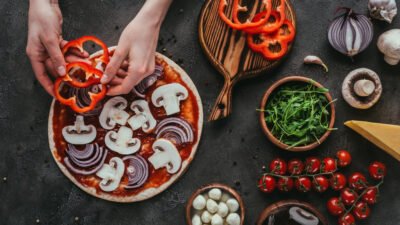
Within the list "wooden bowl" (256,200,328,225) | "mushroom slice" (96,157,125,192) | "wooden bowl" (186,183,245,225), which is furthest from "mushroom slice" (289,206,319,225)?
"mushroom slice" (96,157,125,192)

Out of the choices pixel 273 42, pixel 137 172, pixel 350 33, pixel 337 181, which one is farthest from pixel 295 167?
pixel 137 172

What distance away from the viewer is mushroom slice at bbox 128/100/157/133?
4773 millimetres

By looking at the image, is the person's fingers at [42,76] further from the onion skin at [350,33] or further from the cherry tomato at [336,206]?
the cherry tomato at [336,206]

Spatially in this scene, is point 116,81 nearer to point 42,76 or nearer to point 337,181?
point 42,76

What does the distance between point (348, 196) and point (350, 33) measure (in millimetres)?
1462

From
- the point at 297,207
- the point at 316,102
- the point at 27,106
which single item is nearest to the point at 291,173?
the point at 297,207

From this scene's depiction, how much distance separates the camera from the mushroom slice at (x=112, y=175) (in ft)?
15.6

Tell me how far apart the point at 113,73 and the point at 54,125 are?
35.8 inches

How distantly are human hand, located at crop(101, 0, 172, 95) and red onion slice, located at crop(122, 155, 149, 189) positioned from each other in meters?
0.69

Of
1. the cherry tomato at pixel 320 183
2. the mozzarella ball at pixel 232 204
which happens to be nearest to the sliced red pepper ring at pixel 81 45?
the mozzarella ball at pixel 232 204

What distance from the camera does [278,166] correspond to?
4.69m

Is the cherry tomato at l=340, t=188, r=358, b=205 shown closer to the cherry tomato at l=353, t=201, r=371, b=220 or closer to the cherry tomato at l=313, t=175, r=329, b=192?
the cherry tomato at l=353, t=201, r=371, b=220

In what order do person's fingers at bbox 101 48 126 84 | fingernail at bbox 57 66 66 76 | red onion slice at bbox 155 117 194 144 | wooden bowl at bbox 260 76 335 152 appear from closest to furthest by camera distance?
person's fingers at bbox 101 48 126 84 < fingernail at bbox 57 66 66 76 < wooden bowl at bbox 260 76 335 152 < red onion slice at bbox 155 117 194 144

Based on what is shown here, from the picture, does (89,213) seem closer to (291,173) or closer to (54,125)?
(54,125)
